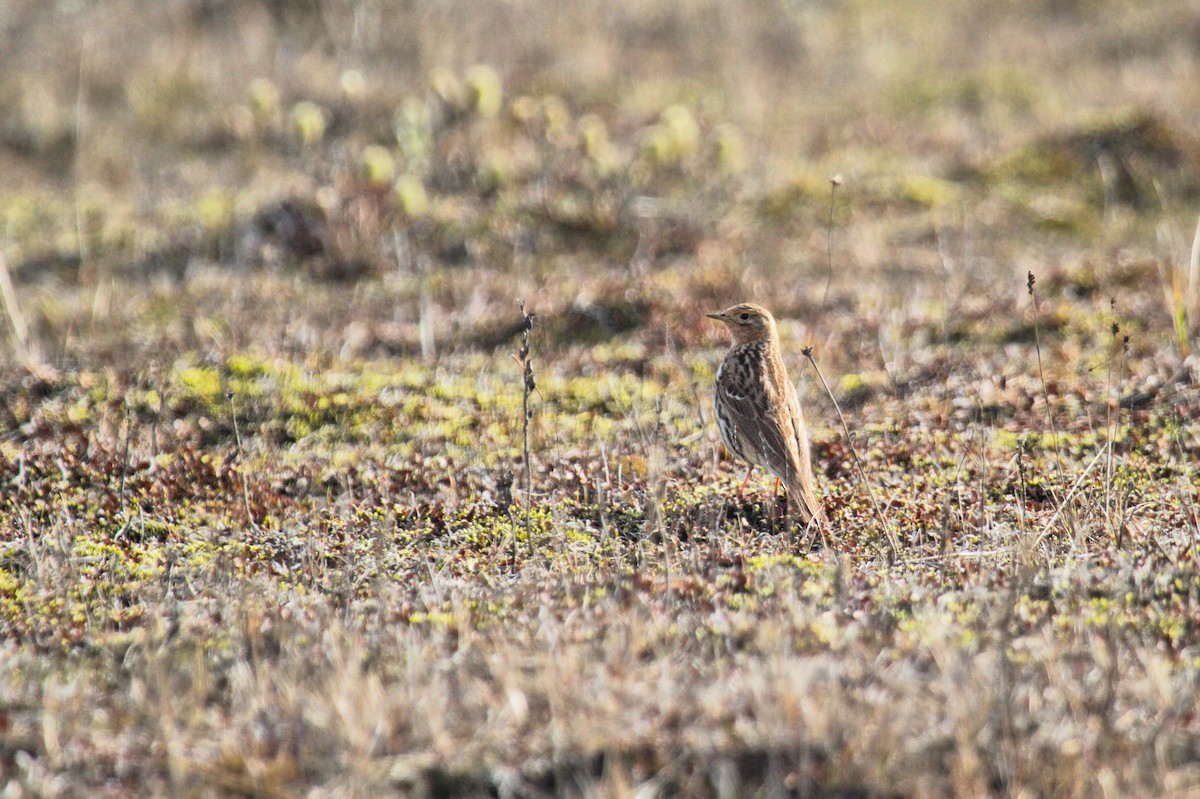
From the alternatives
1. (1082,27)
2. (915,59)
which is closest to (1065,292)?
(915,59)

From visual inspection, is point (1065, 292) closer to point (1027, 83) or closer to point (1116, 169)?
point (1116, 169)

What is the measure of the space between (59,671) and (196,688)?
67cm

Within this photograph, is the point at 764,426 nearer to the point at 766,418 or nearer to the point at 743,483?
the point at 766,418

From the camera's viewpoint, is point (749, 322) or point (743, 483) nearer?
point (743, 483)

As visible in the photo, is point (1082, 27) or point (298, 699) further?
point (1082, 27)

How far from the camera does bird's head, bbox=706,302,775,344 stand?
6.92 meters

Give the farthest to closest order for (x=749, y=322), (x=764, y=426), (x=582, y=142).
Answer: (x=582, y=142) → (x=749, y=322) → (x=764, y=426)

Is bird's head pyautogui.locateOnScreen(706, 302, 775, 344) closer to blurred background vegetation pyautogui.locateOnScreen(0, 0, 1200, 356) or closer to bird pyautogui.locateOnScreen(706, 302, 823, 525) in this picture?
bird pyautogui.locateOnScreen(706, 302, 823, 525)

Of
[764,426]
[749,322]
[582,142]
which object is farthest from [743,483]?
[582,142]

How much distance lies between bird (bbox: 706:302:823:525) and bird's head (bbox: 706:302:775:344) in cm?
4

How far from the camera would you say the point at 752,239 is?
10.6 m

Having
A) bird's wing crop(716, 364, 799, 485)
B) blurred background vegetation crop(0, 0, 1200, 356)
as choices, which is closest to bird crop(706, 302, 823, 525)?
bird's wing crop(716, 364, 799, 485)

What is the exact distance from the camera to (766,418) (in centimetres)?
578

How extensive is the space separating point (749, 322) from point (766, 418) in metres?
1.28
